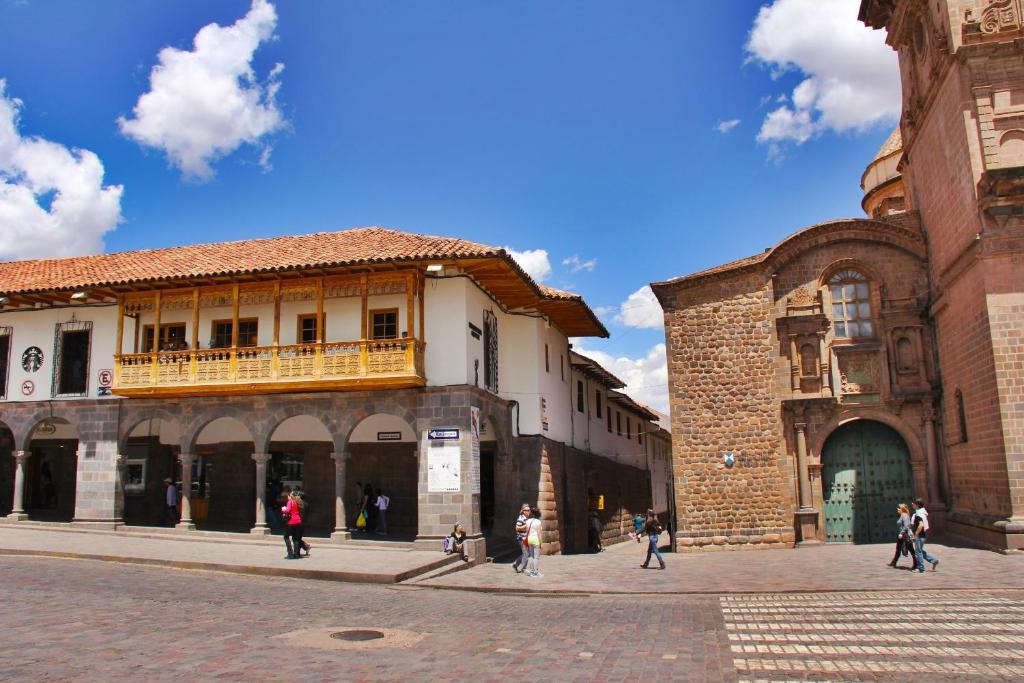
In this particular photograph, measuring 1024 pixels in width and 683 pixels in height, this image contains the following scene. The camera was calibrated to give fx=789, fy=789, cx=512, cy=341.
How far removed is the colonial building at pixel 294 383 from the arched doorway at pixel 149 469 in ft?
0.21

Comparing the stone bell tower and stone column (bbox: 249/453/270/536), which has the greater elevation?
the stone bell tower

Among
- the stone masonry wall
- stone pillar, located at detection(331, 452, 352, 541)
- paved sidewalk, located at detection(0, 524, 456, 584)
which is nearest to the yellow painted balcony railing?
stone pillar, located at detection(331, 452, 352, 541)

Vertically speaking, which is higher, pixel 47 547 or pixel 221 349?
pixel 221 349

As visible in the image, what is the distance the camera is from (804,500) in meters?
20.3

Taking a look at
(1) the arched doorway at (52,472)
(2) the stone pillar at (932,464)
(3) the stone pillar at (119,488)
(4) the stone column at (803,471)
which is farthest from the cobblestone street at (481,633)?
(1) the arched doorway at (52,472)

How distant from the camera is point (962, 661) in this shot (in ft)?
25.5

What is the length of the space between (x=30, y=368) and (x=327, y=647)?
17125mm

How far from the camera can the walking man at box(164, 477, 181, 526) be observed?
72.6 feet

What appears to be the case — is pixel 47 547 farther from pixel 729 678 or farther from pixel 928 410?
pixel 928 410

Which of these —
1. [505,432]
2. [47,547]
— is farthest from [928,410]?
[47,547]

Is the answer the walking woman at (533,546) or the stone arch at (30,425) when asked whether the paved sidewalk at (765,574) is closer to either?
the walking woman at (533,546)

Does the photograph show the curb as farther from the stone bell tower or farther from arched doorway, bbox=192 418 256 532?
the stone bell tower

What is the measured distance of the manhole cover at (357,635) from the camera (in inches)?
365

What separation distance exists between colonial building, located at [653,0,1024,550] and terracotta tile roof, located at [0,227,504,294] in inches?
289
